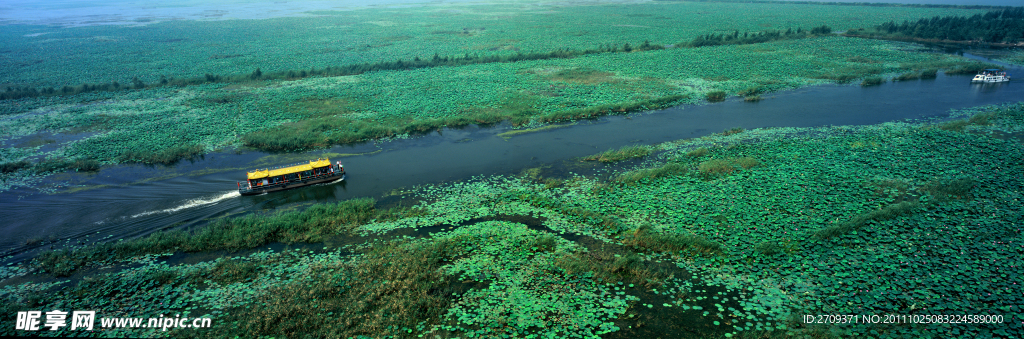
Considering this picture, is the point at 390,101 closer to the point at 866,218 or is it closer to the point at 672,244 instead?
the point at 672,244

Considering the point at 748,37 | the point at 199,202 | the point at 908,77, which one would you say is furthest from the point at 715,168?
the point at 748,37

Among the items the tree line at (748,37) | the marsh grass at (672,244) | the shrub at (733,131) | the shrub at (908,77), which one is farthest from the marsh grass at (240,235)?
the tree line at (748,37)

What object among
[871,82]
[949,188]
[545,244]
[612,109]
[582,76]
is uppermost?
[582,76]

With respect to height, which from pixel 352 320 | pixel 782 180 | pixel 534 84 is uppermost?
pixel 534 84

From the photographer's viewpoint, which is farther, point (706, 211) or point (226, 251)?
point (706, 211)

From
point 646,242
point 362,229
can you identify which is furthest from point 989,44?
point 362,229

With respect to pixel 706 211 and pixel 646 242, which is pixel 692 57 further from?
pixel 646 242
